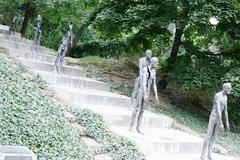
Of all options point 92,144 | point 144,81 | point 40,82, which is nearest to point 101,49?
point 40,82

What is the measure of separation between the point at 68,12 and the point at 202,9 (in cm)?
703

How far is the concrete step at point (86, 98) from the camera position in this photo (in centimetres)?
1312

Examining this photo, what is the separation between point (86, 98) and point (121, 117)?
1629 millimetres

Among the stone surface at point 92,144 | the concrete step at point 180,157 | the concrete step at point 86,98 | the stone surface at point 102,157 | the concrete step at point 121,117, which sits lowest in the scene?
the concrete step at point 180,157

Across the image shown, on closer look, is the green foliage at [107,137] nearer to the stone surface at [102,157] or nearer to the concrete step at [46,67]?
the stone surface at [102,157]

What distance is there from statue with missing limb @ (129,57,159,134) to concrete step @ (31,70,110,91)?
335cm

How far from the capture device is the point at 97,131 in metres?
10.7

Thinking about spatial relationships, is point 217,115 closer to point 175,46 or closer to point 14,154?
point 14,154

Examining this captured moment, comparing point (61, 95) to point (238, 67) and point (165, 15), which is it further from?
point (238, 67)

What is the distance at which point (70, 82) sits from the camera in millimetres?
15461

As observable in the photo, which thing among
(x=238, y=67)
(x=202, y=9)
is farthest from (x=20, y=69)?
(x=238, y=67)

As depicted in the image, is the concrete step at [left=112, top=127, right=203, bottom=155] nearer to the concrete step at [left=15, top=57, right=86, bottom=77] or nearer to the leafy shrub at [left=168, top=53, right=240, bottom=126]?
the leafy shrub at [left=168, top=53, right=240, bottom=126]

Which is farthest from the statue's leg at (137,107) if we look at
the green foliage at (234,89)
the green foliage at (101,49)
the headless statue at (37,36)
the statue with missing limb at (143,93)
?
the green foliage at (101,49)

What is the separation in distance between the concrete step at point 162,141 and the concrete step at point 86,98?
1.71 m
